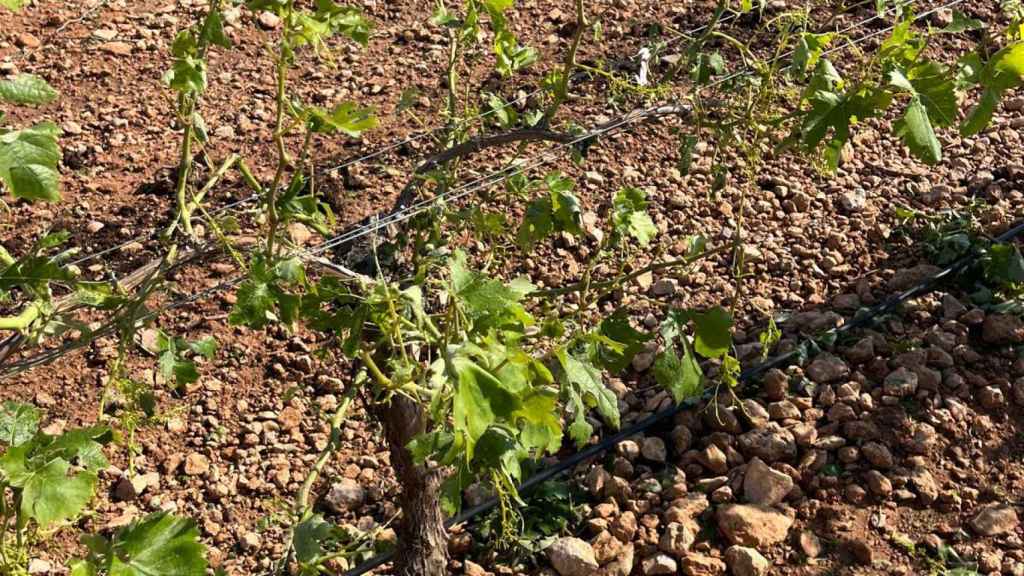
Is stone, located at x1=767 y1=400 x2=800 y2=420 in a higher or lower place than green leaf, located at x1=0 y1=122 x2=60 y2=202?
lower

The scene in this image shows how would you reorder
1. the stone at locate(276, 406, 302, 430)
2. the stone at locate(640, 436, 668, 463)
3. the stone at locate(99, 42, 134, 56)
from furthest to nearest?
the stone at locate(99, 42, 134, 56) < the stone at locate(276, 406, 302, 430) < the stone at locate(640, 436, 668, 463)

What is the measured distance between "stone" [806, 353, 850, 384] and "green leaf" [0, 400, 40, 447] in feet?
7.18

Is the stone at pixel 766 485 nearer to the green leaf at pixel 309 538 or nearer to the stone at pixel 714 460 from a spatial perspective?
the stone at pixel 714 460

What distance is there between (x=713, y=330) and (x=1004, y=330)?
156 centimetres

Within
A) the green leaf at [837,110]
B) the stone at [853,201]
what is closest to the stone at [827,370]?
the stone at [853,201]

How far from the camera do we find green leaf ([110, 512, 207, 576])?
5.40 feet

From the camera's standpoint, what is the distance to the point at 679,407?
3365 millimetres

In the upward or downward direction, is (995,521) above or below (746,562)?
above

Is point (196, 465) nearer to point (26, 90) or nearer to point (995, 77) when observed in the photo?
point (26, 90)

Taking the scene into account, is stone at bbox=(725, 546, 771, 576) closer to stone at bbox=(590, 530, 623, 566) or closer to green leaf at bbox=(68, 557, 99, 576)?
stone at bbox=(590, 530, 623, 566)

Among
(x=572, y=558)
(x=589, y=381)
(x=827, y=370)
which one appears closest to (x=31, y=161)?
(x=589, y=381)

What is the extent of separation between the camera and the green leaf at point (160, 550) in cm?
165

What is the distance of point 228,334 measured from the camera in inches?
141

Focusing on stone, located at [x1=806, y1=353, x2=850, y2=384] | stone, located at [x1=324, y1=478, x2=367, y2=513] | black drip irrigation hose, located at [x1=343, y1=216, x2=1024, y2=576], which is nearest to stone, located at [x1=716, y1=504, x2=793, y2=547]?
black drip irrigation hose, located at [x1=343, y1=216, x2=1024, y2=576]
